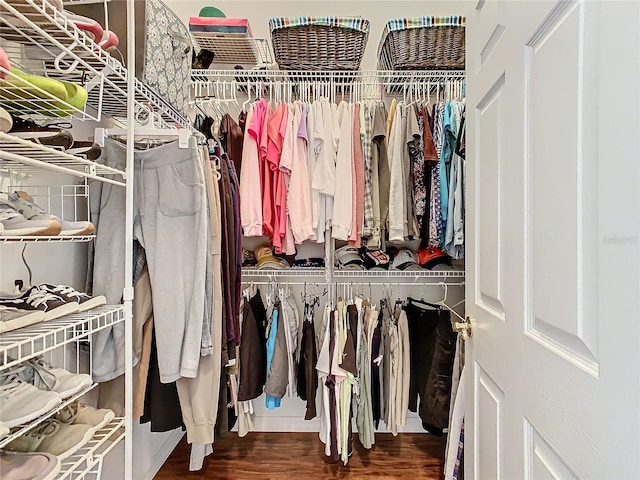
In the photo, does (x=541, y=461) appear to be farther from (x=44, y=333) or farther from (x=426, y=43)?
(x=426, y=43)

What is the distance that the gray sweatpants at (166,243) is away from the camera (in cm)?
131

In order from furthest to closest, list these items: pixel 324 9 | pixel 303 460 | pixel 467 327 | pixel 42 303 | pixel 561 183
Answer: pixel 324 9 < pixel 303 460 < pixel 467 327 < pixel 42 303 < pixel 561 183

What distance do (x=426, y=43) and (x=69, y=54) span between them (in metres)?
1.71

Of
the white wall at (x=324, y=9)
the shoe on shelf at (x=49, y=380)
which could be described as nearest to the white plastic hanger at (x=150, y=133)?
the shoe on shelf at (x=49, y=380)

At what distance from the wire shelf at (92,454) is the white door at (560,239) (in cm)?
97

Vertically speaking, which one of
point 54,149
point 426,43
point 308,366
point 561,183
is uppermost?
point 426,43

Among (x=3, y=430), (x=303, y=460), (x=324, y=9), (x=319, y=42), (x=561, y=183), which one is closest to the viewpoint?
(x=561, y=183)

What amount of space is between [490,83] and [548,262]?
1.70 ft

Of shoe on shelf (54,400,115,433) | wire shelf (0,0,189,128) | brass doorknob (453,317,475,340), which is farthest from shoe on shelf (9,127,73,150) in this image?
brass doorknob (453,317,475,340)

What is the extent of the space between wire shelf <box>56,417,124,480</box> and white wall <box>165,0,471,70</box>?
228 cm

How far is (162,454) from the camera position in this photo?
83.9 inches

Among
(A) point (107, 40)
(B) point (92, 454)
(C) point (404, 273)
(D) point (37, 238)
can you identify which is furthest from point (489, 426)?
(A) point (107, 40)

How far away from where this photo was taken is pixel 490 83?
0.97 metres

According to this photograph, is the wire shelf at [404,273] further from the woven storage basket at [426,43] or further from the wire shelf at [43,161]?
the wire shelf at [43,161]
